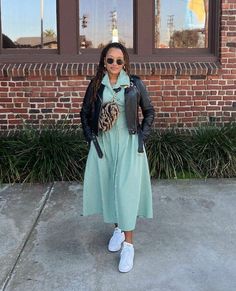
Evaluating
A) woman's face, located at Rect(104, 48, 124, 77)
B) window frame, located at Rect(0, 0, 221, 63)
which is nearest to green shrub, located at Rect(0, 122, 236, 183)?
window frame, located at Rect(0, 0, 221, 63)

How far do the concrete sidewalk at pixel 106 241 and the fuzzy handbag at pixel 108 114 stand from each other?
1.09 metres

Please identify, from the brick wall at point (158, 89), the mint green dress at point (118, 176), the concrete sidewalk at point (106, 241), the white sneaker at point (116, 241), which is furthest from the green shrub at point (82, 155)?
the mint green dress at point (118, 176)

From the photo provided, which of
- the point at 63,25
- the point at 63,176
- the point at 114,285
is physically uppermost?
the point at 63,25

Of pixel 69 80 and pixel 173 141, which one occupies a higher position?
pixel 69 80

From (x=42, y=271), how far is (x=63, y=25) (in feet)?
13.9

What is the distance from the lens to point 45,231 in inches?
179

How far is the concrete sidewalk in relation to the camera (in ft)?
11.8

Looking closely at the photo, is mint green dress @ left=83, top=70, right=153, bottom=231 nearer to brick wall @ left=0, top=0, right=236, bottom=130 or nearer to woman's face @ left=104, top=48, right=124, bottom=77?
woman's face @ left=104, top=48, right=124, bottom=77

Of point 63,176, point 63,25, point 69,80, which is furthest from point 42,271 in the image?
point 63,25

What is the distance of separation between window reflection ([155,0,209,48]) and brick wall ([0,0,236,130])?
0.42m

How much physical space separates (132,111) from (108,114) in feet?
0.60

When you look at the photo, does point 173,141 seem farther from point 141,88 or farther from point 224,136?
point 141,88

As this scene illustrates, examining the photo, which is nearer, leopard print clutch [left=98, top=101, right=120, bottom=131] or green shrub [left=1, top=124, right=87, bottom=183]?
leopard print clutch [left=98, top=101, right=120, bottom=131]

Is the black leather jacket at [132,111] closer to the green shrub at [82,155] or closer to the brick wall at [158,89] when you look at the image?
the green shrub at [82,155]
